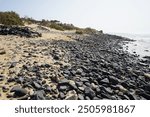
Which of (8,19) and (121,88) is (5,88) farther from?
(8,19)

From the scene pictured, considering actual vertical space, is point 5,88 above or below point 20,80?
below

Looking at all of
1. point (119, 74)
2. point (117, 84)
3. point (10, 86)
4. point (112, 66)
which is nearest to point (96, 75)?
point (117, 84)

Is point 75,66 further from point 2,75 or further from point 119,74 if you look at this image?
point 2,75

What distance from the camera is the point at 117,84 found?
332 inches

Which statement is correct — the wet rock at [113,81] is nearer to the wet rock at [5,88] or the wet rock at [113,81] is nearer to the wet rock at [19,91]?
the wet rock at [19,91]

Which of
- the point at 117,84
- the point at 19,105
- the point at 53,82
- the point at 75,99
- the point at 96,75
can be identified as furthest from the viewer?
the point at 96,75

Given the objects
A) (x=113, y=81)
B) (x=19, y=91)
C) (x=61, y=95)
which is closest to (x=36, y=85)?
(x=19, y=91)

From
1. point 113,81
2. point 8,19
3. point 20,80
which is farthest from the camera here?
point 8,19

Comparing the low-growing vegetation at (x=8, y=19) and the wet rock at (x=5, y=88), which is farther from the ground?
the low-growing vegetation at (x=8, y=19)

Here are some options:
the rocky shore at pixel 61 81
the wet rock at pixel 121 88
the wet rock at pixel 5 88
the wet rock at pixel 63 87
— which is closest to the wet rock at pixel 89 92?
the rocky shore at pixel 61 81

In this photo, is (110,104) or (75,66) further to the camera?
(75,66)

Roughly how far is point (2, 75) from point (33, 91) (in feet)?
6.00

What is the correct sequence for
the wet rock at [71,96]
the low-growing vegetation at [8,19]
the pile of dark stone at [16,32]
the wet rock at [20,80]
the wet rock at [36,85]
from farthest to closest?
the low-growing vegetation at [8,19]
the pile of dark stone at [16,32]
the wet rock at [20,80]
the wet rock at [36,85]
the wet rock at [71,96]

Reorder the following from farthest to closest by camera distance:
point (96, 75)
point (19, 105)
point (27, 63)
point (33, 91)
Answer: point (27, 63) < point (96, 75) < point (33, 91) < point (19, 105)
